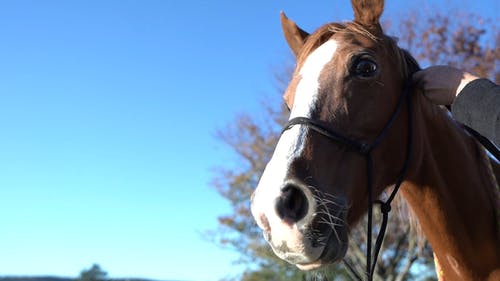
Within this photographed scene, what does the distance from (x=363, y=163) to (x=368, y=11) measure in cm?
84

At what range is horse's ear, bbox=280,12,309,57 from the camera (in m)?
2.87

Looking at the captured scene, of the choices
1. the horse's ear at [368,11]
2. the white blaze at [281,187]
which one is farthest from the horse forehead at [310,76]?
the horse's ear at [368,11]

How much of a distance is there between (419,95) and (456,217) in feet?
2.02

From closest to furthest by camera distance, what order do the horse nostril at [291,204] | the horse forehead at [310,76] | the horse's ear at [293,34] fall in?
the horse nostril at [291,204] → the horse forehead at [310,76] → the horse's ear at [293,34]

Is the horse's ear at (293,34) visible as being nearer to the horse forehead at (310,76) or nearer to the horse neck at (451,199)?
the horse forehead at (310,76)

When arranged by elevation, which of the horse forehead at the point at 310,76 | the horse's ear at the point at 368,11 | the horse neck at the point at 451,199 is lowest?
the horse neck at the point at 451,199

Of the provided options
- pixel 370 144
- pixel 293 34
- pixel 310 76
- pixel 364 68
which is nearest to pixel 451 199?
pixel 370 144

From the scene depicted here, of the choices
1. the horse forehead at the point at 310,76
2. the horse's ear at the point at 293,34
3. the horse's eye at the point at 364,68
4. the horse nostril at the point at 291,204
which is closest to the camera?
the horse nostril at the point at 291,204

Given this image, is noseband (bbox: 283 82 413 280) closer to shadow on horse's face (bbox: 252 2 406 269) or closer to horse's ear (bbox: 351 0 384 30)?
→ shadow on horse's face (bbox: 252 2 406 269)

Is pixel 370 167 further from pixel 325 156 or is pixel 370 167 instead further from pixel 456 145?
pixel 456 145

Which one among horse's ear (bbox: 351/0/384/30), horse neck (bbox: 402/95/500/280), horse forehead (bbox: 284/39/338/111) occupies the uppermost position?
horse's ear (bbox: 351/0/384/30)

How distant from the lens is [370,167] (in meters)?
2.19

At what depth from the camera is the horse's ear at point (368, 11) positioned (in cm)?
252

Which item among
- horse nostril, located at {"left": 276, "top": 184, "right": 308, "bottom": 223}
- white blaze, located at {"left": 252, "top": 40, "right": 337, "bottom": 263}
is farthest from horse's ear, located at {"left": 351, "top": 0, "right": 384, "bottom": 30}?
horse nostril, located at {"left": 276, "top": 184, "right": 308, "bottom": 223}
